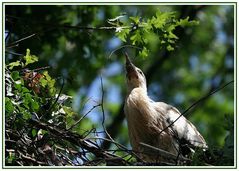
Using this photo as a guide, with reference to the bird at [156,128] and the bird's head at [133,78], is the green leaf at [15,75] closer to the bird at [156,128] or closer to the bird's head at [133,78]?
the bird at [156,128]

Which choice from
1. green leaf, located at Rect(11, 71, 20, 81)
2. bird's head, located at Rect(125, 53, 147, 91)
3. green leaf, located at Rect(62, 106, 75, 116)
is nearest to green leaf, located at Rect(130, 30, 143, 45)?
green leaf, located at Rect(62, 106, 75, 116)

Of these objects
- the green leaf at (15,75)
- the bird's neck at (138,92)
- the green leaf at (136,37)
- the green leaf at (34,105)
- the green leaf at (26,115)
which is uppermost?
the green leaf at (136,37)

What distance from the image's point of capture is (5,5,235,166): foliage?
21.8 feet

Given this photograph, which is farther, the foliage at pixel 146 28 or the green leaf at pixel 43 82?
the foliage at pixel 146 28

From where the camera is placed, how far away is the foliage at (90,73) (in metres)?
6.64

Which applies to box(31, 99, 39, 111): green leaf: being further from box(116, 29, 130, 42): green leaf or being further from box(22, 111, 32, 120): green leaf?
box(116, 29, 130, 42): green leaf

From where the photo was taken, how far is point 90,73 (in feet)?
43.6

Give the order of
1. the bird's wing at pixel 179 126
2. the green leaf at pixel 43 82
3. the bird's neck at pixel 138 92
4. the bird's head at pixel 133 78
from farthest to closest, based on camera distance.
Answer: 1. the bird's head at pixel 133 78
2. the bird's neck at pixel 138 92
3. the bird's wing at pixel 179 126
4. the green leaf at pixel 43 82

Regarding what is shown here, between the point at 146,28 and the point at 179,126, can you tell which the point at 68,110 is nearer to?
the point at 146,28

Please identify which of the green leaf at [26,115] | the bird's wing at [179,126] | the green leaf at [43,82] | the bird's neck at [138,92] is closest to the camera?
the green leaf at [26,115]

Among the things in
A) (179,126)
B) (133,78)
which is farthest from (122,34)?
(133,78)

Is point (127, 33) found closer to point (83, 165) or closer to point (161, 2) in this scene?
point (161, 2)

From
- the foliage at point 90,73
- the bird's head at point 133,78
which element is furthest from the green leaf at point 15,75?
the bird's head at point 133,78

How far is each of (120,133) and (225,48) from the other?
189 inches
